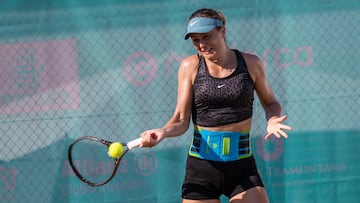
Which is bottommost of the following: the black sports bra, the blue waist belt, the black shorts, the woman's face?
the black shorts

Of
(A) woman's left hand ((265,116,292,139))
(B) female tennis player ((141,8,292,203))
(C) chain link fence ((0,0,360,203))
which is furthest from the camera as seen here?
(C) chain link fence ((0,0,360,203))

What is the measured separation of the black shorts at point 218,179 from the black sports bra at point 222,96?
257 millimetres

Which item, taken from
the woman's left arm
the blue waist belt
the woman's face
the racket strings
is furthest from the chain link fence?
the woman's face

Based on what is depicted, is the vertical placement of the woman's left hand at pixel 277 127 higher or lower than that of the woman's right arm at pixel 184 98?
lower

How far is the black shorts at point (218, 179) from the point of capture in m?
3.59

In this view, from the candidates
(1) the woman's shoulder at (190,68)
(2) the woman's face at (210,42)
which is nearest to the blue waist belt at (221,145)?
(1) the woman's shoulder at (190,68)

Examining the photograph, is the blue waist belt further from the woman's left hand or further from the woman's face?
the woman's face

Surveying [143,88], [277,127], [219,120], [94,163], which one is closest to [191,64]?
[219,120]

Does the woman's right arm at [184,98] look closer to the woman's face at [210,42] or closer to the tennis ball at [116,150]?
the woman's face at [210,42]

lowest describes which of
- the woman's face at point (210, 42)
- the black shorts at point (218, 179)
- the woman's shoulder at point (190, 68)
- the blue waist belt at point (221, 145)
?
A: the black shorts at point (218, 179)

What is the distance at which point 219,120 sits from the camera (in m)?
3.57

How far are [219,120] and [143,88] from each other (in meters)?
1.89

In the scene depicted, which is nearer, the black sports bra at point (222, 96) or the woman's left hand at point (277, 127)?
the woman's left hand at point (277, 127)

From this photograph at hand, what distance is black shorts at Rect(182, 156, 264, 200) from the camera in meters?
3.59
